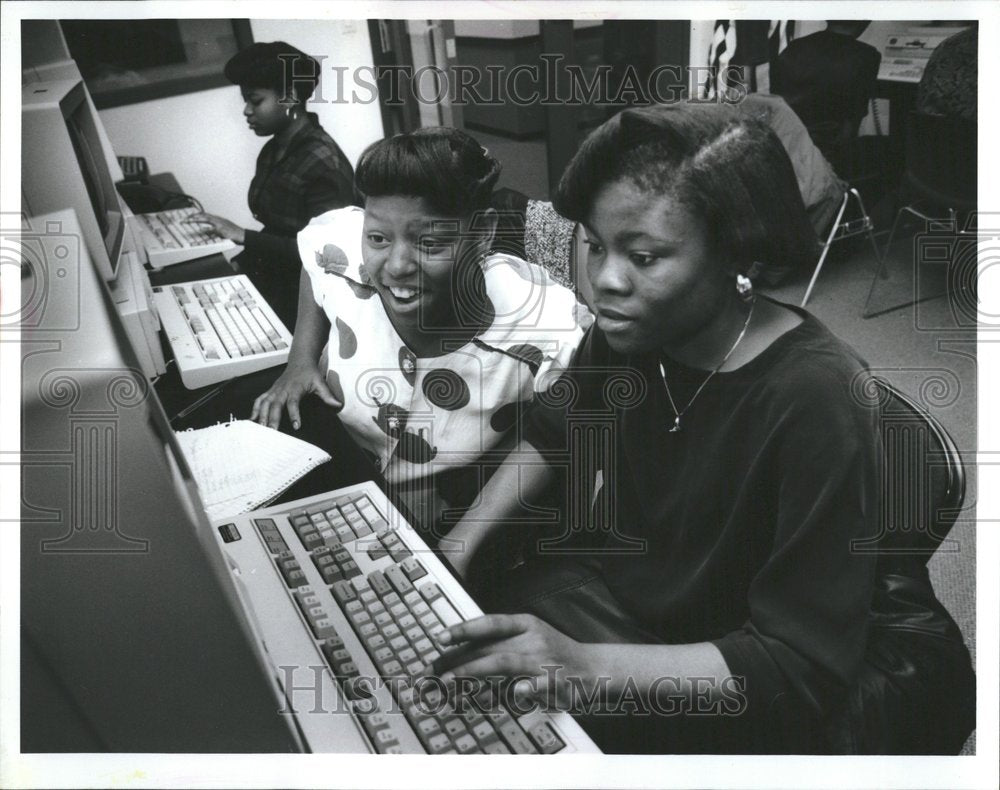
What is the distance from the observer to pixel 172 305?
1.11 m

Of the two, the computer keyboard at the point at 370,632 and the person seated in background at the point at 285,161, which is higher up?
the person seated in background at the point at 285,161

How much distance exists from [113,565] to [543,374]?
548 mm

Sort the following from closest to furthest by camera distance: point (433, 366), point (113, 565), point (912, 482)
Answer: point (113, 565) → point (912, 482) → point (433, 366)

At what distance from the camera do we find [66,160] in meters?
0.97

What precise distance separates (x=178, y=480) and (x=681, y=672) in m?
0.64

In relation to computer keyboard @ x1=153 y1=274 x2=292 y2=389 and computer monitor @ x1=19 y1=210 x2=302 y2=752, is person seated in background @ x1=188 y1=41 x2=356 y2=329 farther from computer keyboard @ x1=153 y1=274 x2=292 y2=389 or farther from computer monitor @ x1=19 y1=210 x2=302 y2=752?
computer monitor @ x1=19 y1=210 x2=302 y2=752

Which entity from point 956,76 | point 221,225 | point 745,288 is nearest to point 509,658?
point 745,288

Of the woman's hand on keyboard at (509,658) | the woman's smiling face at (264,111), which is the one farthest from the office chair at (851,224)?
the woman's smiling face at (264,111)

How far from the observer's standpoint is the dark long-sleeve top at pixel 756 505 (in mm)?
825

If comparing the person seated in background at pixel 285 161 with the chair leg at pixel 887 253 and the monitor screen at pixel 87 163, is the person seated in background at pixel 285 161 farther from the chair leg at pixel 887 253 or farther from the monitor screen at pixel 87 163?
the chair leg at pixel 887 253

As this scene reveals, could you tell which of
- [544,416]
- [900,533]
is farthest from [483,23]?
[900,533]

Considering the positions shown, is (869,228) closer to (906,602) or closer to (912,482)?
(912,482)

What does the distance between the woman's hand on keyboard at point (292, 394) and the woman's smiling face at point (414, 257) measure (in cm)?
14

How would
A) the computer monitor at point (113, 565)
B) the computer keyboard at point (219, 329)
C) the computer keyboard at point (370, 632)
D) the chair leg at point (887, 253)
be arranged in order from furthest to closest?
the computer keyboard at point (219, 329), the chair leg at point (887, 253), the computer keyboard at point (370, 632), the computer monitor at point (113, 565)
